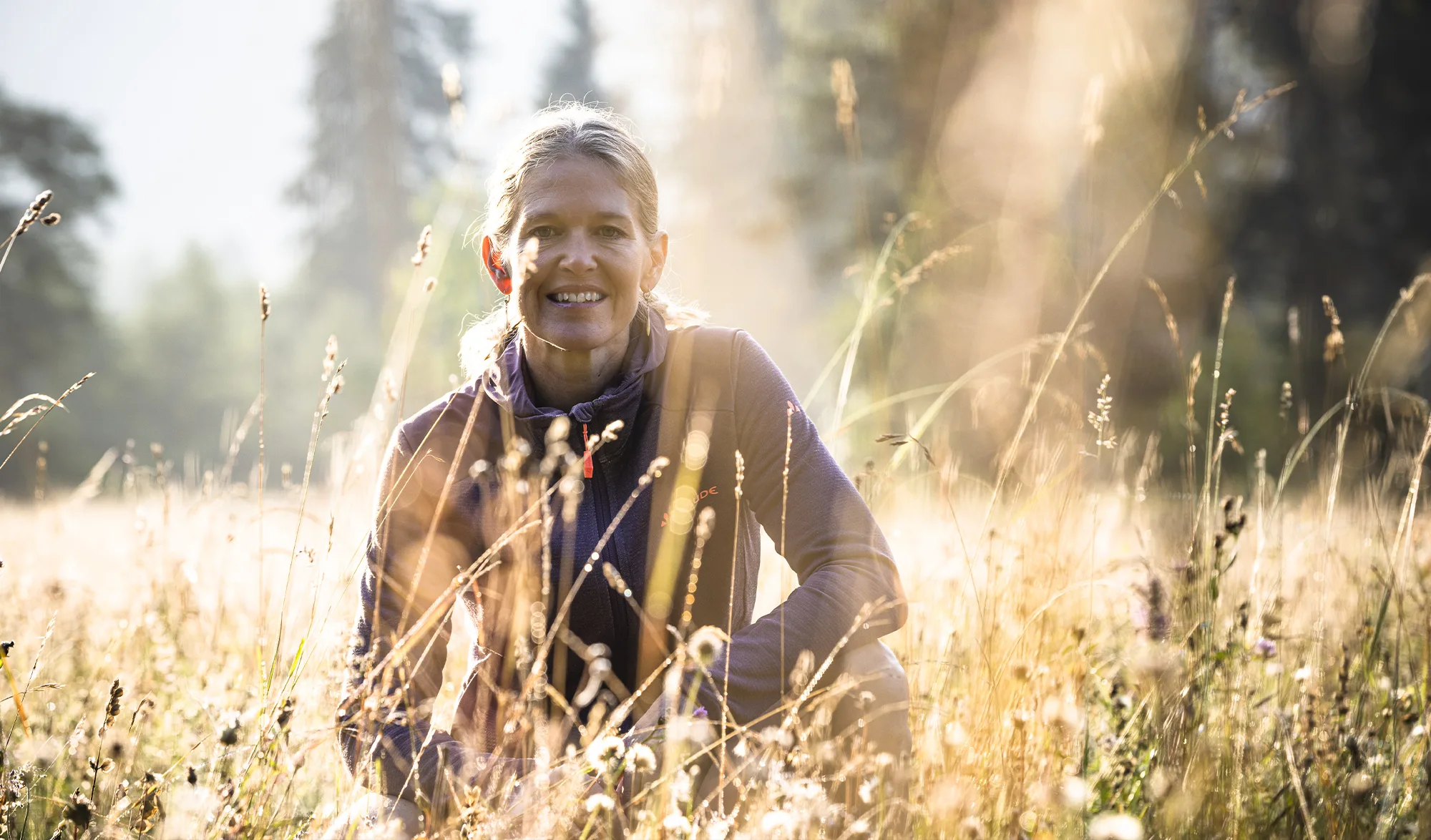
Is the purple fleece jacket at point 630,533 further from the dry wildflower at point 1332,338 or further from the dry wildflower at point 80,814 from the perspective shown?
the dry wildflower at point 1332,338

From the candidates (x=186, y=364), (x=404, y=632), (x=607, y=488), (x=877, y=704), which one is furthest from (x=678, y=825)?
(x=186, y=364)

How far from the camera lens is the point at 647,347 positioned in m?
2.40

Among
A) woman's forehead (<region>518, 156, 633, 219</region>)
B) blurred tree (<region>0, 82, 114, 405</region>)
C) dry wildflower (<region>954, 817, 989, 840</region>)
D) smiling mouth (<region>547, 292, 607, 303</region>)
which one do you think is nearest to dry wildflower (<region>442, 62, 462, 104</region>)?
woman's forehead (<region>518, 156, 633, 219</region>)

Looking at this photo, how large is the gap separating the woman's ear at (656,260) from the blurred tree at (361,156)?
2998 cm

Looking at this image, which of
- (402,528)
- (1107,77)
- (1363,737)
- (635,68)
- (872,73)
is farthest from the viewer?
(635,68)

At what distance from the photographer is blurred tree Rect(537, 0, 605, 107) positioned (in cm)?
3225

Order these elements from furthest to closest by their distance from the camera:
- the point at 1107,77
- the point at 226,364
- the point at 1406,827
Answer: the point at 226,364 < the point at 1107,77 < the point at 1406,827

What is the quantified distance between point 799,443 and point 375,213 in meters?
31.7

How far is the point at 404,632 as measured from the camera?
6.11ft

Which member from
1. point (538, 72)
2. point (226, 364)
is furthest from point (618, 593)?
point (538, 72)

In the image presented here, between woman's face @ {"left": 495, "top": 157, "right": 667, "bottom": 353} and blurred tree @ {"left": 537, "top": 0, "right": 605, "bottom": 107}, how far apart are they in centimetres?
3177

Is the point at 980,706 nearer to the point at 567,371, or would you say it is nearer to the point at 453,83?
the point at 567,371

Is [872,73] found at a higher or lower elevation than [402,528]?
higher

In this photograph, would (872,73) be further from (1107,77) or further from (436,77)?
(436,77)
